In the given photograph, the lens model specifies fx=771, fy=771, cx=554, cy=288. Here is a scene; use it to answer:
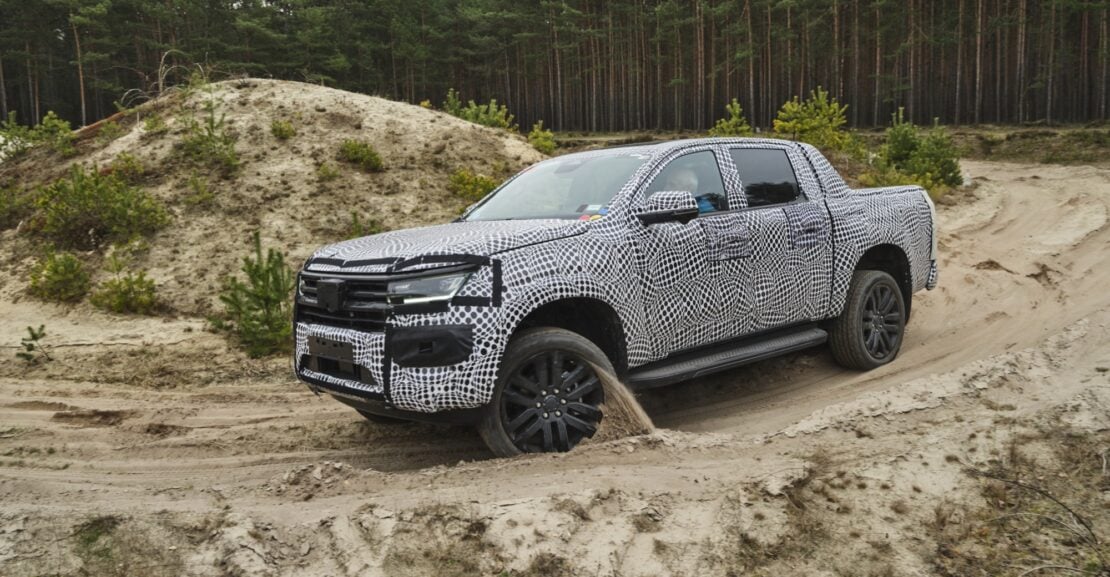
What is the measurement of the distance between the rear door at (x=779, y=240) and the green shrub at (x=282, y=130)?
8.82 metres

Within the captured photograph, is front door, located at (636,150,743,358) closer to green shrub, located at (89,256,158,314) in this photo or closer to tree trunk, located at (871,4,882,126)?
green shrub, located at (89,256,158,314)

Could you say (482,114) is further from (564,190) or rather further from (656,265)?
(656,265)

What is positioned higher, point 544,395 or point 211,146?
point 211,146

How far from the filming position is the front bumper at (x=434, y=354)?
3969 mm

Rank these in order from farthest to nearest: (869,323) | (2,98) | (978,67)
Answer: (2,98) → (978,67) → (869,323)

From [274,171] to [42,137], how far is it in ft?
15.3

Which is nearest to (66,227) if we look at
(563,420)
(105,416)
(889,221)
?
(105,416)

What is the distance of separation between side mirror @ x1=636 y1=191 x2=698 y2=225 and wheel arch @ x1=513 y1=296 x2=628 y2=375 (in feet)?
2.12

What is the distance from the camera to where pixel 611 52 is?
45344 mm

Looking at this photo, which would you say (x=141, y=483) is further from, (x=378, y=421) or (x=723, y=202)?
(x=723, y=202)

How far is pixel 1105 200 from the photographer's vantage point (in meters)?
13.6

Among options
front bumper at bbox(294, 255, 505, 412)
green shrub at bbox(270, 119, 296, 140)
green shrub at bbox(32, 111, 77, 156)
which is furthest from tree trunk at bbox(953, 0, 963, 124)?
Result: front bumper at bbox(294, 255, 505, 412)

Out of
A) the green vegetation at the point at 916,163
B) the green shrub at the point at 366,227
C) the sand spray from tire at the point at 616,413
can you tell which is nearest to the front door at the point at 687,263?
the sand spray from tire at the point at 616,413

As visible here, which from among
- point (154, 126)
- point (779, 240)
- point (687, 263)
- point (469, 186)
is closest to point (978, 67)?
point (469, 186)
